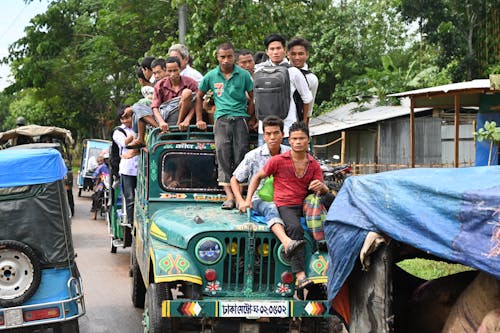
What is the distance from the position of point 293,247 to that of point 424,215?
249 centimetres

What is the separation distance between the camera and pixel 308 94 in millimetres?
8492

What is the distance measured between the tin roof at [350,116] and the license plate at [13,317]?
18435mm

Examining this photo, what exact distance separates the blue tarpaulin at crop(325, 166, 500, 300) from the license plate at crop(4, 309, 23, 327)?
2.68m

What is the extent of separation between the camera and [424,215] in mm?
4113

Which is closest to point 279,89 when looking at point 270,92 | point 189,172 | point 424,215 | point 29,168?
point 270,92

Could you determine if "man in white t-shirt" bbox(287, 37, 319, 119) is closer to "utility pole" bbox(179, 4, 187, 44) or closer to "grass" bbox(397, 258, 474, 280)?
"grass" bbox(397, 258, 474, 280)

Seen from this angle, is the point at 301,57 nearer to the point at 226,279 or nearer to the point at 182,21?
the point at 226,279

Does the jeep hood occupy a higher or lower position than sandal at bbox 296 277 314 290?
higher

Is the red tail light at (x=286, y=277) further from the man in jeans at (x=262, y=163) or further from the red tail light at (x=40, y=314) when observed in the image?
the red tail light at (x=40, y=314)

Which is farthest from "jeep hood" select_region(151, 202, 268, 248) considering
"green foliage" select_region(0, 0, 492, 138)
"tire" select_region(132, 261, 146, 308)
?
"green foliage" select_region(0, 0, 492, 138)

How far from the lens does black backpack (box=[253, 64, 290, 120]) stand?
8.08 m

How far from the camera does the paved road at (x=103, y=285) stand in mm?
8570

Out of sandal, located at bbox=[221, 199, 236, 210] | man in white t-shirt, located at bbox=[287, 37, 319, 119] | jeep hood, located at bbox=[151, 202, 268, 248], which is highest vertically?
man in white t-shirt, located at bbox=[287, 37, 319, 119]

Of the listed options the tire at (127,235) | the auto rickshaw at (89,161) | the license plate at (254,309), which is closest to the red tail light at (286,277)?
the license plate at (254,309)
